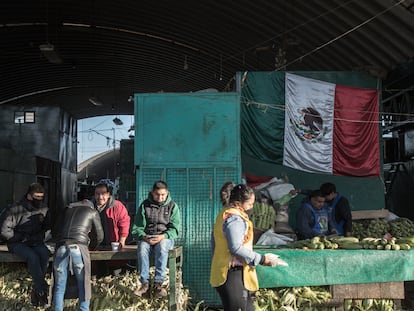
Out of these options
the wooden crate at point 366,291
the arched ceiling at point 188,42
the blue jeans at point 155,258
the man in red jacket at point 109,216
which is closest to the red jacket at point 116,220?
the man in red jacket at point 109,216

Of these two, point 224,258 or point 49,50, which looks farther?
point 49,50

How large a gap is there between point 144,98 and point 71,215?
8.72 feet

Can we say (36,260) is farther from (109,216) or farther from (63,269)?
(109,216)

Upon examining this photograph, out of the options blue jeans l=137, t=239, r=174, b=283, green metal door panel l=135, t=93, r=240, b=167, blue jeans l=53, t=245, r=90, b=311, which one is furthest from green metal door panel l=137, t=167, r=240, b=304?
blue jeans l=53, t=245, r=90, b=311

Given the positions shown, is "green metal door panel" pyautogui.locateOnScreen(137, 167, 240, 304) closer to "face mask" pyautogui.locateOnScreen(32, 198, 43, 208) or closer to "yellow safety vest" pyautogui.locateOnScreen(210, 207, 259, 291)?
"face mask" pyautogui.locateOnScreen(32, 198, 43, 208)

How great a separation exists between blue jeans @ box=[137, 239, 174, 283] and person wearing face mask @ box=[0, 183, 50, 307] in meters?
1.26

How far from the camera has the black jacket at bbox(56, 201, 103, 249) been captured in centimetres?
527

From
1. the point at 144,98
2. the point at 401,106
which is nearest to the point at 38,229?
the point at 144,98

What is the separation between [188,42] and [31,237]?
38.5ft

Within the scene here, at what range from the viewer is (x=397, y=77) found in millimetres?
9922

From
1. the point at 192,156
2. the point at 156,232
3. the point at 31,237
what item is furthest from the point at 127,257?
the point at 192,156

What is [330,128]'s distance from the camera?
8.58 m

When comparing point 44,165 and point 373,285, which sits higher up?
point 44,165

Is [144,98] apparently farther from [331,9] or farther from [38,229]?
[331,9]
